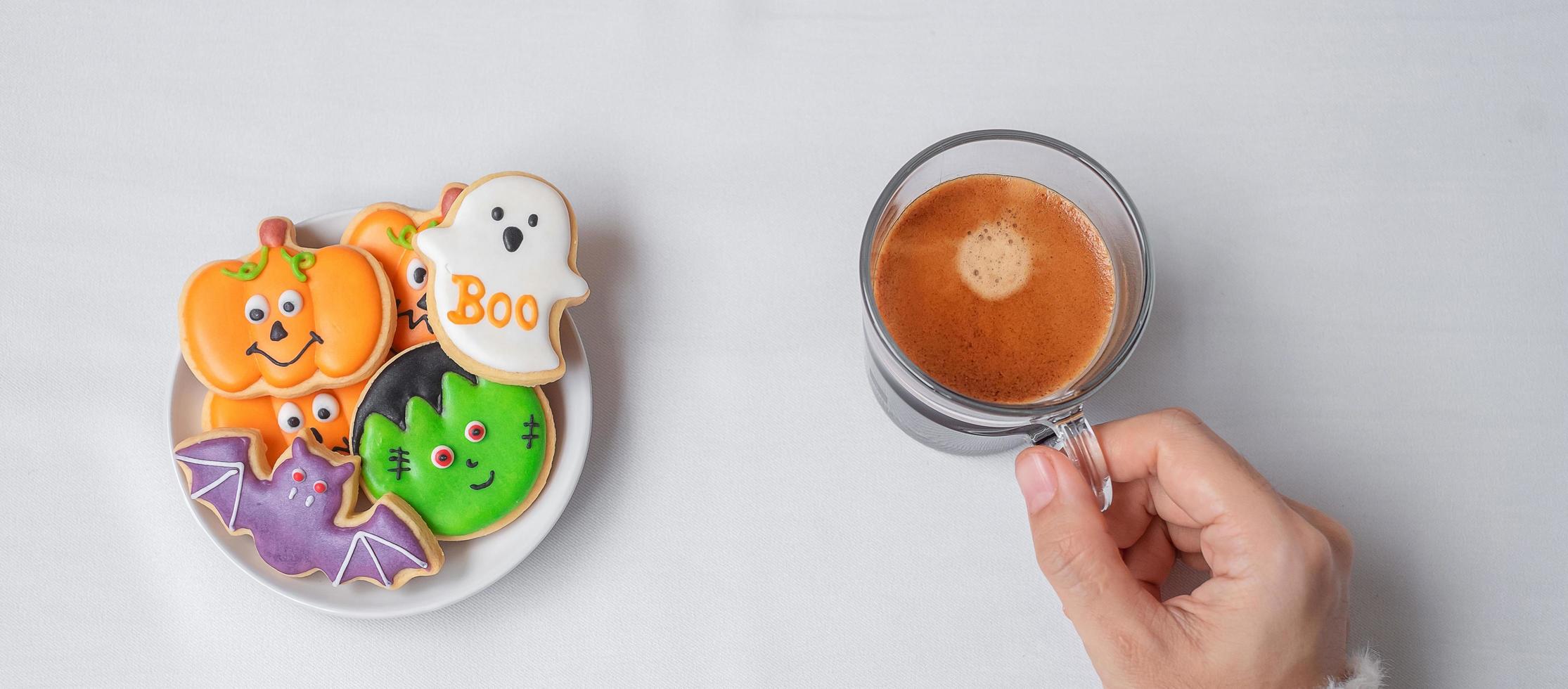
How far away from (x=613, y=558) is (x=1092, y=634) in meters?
0.55

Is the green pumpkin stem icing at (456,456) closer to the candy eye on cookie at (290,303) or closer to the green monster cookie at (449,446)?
the green monster cookie at (449,446)

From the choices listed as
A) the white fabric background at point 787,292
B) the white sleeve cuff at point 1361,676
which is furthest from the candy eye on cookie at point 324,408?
the white sleeve cuff at point 1361,676

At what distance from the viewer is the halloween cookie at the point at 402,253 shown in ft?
3.37

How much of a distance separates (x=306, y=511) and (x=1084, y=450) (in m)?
0.79

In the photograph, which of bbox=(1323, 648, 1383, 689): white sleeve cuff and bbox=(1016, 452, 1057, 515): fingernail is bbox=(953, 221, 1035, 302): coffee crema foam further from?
bbox=(1323, 648, 1383, 689): white sleeve cuff

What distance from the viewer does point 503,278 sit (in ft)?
3.22

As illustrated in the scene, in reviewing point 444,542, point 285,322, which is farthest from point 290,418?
point 444,542

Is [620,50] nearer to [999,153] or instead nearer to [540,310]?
[540,310]

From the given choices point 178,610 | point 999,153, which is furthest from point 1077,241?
point 178,610

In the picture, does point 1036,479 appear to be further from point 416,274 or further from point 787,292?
point 416,274

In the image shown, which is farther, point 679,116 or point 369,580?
point 679,116

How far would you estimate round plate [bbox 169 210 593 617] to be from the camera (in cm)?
97

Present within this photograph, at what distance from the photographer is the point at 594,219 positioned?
118 cm

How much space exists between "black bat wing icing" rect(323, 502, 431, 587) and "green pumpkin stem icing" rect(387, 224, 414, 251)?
0.94 feet
